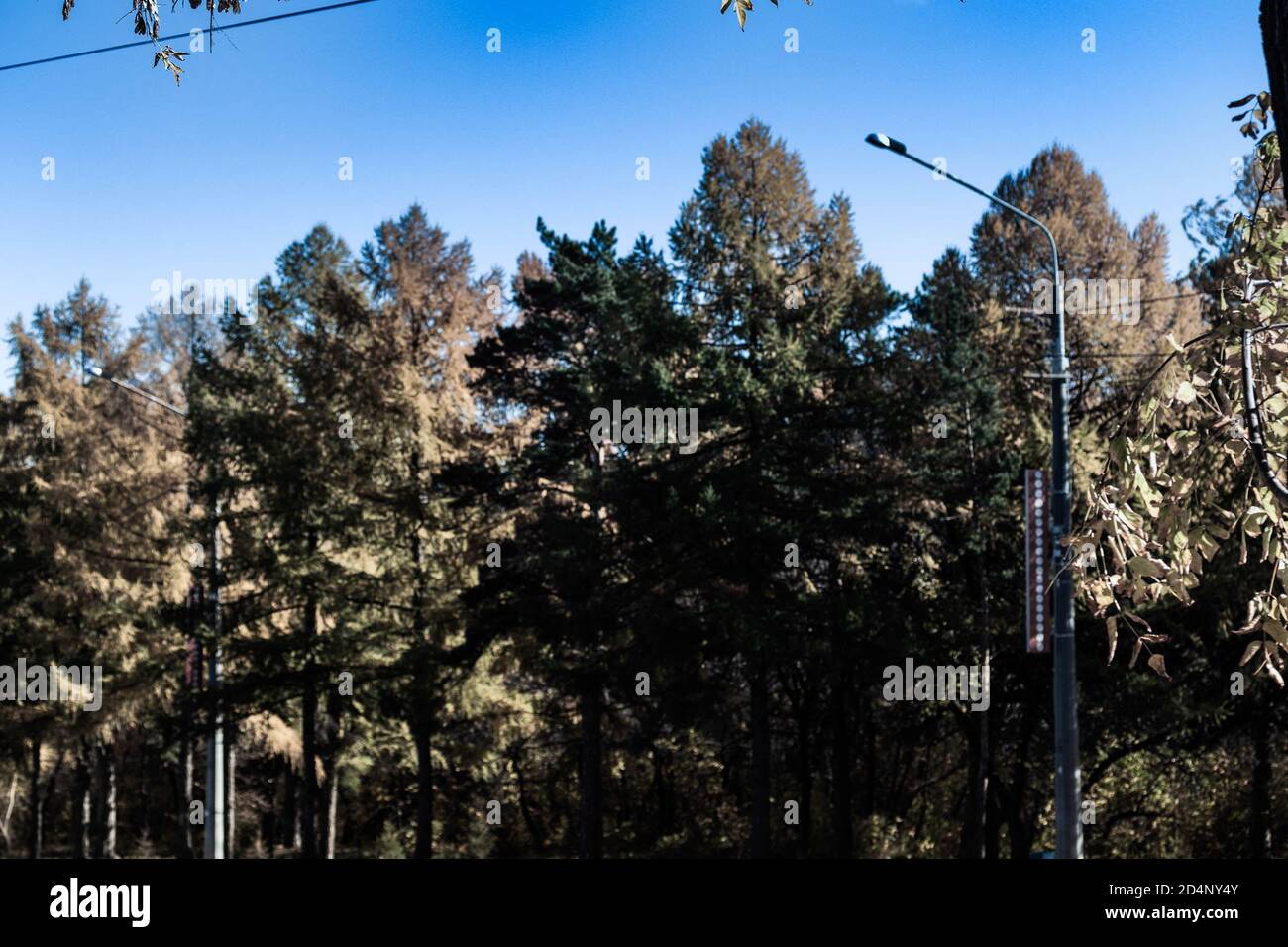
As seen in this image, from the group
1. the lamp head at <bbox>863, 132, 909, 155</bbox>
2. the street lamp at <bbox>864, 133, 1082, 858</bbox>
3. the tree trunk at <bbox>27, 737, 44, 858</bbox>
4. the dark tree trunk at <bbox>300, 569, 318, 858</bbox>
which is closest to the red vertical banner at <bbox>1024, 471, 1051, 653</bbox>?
the street lamp at <bbox>864, 133, 1082, 858</bbox>

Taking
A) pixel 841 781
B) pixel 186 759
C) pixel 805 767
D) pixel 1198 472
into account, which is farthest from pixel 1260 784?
pixel 186 759

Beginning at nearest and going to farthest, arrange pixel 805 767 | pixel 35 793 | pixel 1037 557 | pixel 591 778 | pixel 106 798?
1. pixel 1037 557
2. pixel 591 778
3. pixel 805 767
4. pixel 106 798
5. pixel 35 793

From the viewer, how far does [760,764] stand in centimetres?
2456

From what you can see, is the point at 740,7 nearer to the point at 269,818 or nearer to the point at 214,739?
the point at 214,739

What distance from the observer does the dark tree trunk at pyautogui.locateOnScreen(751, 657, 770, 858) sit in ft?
79.0

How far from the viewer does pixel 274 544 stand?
2816 cm

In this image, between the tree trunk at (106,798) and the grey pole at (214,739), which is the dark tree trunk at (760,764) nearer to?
the grey pole at (214,739)

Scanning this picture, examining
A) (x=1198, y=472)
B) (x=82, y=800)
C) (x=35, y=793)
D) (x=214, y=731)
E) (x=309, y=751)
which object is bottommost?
(x=82, y=800)

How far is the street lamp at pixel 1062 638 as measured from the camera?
11.9m

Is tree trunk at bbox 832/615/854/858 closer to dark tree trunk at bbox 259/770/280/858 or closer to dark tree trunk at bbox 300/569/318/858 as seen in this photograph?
dark tree trunk at bbox 300/569/318/858

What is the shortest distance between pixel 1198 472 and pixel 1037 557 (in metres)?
10.1

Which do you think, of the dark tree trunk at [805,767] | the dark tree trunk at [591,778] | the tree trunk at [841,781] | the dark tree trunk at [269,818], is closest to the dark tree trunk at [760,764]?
the tree trunk at [841,781]

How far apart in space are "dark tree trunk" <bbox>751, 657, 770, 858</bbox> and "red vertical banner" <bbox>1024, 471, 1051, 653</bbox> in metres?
10.0
